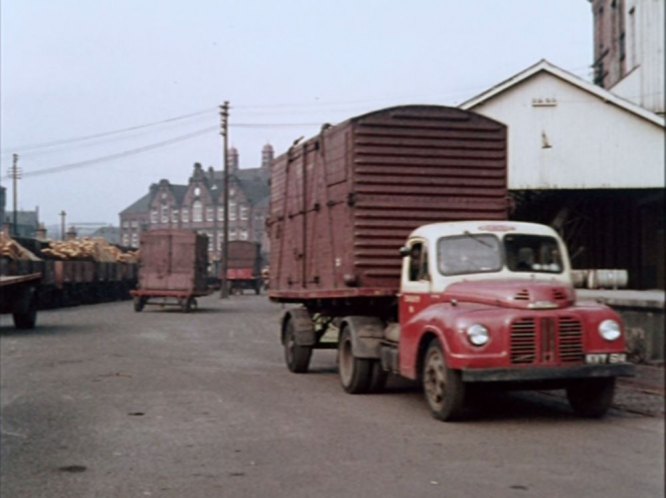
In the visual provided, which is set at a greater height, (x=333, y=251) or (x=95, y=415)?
(x=333, y=251)

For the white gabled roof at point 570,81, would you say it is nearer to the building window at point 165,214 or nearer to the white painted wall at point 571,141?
the white painted wall at point 571,141

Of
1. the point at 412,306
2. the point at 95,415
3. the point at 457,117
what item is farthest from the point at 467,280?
the point at 95,415

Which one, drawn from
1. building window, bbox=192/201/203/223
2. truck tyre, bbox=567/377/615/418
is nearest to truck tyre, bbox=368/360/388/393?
truck tyre, bbox=567/377/615/418

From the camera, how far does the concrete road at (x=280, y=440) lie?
17.4 feet

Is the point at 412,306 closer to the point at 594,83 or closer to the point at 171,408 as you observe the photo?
the point at 171,408

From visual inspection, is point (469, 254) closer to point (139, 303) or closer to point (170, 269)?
point (170, 269)

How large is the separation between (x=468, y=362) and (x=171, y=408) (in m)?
3.41

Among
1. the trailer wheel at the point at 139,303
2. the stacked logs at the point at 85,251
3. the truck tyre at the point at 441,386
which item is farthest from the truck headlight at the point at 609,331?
the trailer wheel at the point at 139,303

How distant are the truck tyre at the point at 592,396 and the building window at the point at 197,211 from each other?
5784 cm

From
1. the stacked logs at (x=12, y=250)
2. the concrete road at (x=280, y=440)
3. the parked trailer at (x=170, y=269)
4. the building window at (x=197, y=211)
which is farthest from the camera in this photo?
the building window at (x=197, y=211)

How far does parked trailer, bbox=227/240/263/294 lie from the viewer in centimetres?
5275

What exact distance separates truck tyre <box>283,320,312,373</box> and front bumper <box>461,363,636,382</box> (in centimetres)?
→ 528

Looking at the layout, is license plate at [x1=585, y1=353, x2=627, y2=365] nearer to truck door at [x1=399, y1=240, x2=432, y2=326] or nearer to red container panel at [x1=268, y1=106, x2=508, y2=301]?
truck door at [x1=399, y1=240, x2=432, y2=326]

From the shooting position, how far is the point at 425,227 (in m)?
A: 8.73
